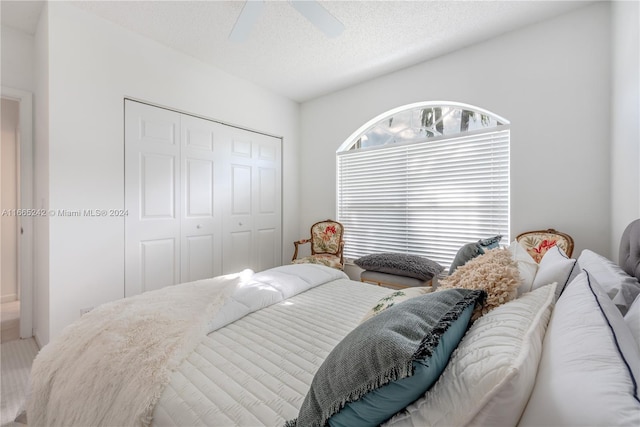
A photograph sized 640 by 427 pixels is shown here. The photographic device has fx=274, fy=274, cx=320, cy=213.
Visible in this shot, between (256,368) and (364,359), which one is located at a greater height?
(364,359)

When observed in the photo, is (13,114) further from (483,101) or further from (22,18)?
(483,101)

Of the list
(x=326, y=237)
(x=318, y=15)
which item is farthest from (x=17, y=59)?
(x=326, y=237)

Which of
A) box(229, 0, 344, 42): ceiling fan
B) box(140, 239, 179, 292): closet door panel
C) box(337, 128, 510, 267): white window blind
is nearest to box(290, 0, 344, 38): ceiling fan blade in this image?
box(229, 0, 344, 42): ceiling fan

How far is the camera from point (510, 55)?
8.30ft

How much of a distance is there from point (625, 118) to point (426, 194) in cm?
162

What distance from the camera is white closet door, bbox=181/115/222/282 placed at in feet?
9.77

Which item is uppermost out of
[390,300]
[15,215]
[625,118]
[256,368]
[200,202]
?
[625,118]

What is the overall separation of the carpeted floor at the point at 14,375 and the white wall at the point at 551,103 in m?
3.75

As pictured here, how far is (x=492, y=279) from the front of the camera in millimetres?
1027

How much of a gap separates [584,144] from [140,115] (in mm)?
3911

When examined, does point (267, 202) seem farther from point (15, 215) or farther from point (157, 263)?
point (15, 215)

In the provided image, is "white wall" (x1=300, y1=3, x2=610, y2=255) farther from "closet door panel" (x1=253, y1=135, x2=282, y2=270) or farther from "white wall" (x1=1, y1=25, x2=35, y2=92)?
"white wall" (x1=1, y1=25, x2=35, y2=92)

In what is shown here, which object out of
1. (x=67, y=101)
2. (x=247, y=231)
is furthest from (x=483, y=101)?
(x=67, y=101)

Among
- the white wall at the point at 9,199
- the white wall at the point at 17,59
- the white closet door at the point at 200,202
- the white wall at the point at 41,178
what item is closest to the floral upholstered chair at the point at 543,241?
the white closet door at the point at 200,202
